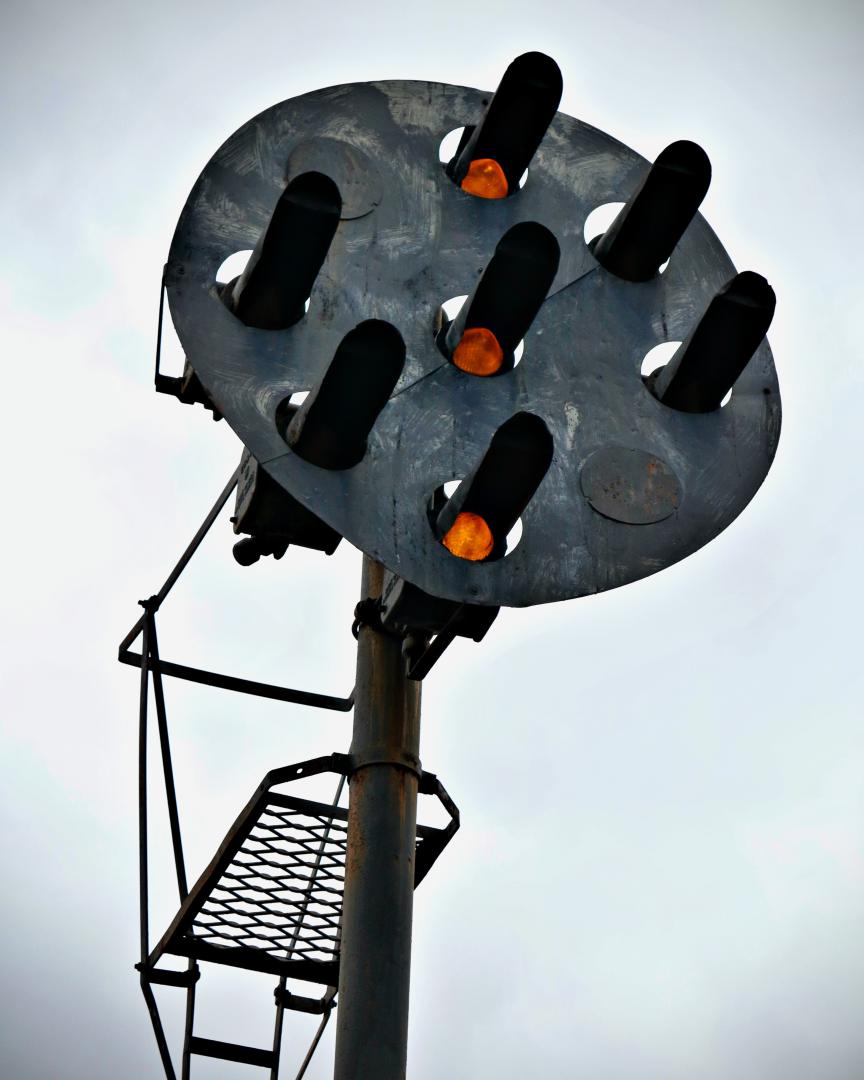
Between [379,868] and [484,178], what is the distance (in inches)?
181

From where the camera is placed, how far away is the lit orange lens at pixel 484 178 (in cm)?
1054

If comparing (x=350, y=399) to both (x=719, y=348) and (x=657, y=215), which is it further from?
(x=657, y=215)

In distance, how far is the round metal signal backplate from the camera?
8.85 m

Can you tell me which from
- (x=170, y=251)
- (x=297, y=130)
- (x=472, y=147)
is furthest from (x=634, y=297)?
(x=170, y=251)

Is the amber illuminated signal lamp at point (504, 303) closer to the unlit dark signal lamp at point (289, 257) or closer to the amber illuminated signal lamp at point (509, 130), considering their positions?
the unlit dark signal lamp at point (289, 257)

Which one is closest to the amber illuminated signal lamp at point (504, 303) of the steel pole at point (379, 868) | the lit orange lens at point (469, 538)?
the lit orange lens at point (469, 538)

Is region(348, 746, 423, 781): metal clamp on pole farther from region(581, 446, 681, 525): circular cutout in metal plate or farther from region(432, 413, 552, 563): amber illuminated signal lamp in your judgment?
region(581, 446, 681, 525): circular cutout in metal plate

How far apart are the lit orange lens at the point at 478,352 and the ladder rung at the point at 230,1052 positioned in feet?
16.9

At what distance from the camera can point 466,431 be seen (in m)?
9.51

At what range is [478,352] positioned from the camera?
9.66m

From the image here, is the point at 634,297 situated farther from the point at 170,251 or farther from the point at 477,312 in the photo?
the point at 170,251

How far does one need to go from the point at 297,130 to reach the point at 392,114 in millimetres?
810

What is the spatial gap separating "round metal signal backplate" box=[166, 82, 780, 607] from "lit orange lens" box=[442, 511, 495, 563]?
0.08 metres

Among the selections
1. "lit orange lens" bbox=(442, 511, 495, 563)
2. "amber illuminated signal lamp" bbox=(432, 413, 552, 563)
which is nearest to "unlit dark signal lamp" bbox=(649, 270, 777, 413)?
"amber illuminated signal lamp" bbox=(432, 413, 552, 563)
